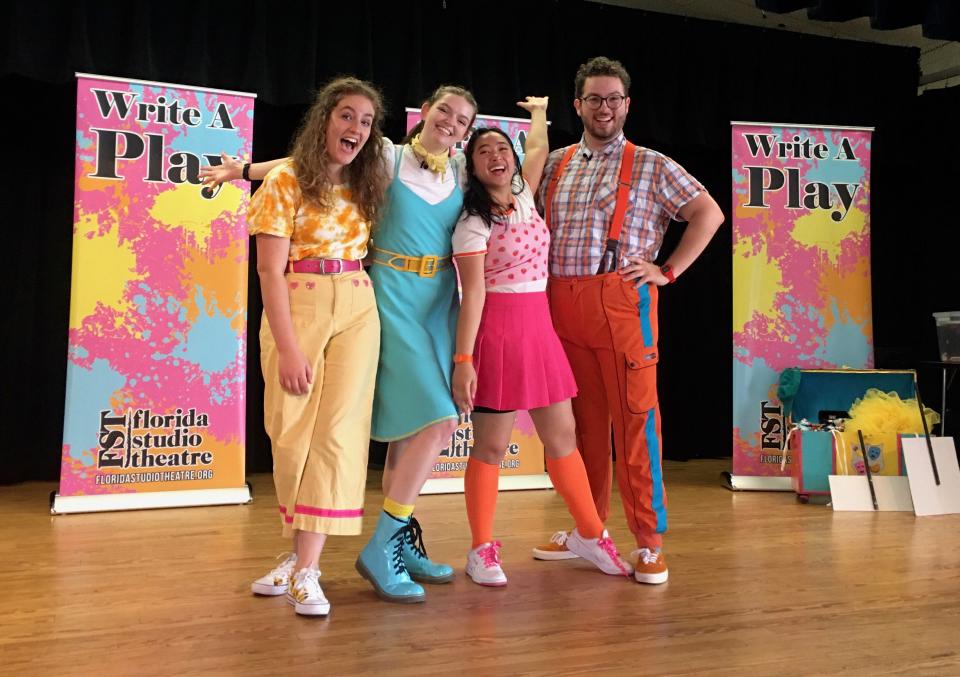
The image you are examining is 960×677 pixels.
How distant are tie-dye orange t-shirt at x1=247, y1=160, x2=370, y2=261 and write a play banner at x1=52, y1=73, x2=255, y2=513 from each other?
65.1 inches

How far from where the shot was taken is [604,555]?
8.84 ft

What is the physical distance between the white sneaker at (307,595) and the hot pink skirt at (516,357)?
0.67 meters

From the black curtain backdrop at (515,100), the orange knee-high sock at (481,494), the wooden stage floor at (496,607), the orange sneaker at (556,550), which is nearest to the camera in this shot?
the wooden stage floor at (496,607)

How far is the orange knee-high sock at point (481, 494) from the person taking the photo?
2.57m

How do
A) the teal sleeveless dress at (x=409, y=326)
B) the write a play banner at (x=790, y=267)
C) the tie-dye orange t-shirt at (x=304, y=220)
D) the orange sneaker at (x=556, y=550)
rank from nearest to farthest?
the tie-dye orange t-shirt at (x=304, y=220) < the teal sleeveless dress at (x=409, y=326) < the orange sneaker at (x=556, y=550) < the write a play banner at (x=790, y=267)

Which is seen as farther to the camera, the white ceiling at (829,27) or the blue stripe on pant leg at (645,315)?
the white ceiling at (829,27)

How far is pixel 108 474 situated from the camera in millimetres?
3645

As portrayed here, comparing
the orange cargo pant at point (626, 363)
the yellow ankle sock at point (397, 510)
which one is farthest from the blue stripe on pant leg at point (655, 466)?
the yellow ankle sock at point (397, 510)

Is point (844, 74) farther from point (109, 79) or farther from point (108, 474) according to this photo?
point (108, 474)

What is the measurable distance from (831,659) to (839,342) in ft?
9.16

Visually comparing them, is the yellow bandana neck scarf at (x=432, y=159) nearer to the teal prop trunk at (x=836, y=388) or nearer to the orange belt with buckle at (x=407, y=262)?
the orange belt with buckle at (x=407, y=262)

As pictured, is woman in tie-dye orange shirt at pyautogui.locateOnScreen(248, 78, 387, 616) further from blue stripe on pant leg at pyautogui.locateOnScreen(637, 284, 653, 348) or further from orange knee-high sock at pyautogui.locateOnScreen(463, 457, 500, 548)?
blue stripe on pant leg at pyautogui.locateOnScreen(637, 284, 653, 348)

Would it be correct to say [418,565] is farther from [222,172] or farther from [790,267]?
[790,267]

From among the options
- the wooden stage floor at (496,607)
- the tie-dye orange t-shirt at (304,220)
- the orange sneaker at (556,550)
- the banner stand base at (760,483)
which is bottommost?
the wooden stage floor at (496,607)
